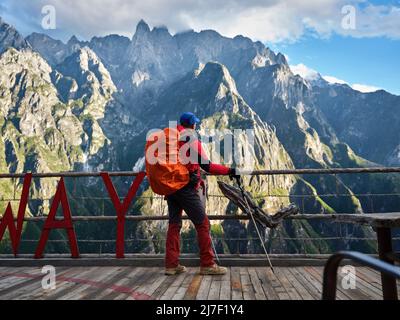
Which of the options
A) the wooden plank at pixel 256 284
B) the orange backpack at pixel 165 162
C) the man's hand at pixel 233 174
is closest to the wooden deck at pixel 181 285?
the wooden plank at pixel 256 284

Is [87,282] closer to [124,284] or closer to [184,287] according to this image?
[124,284]

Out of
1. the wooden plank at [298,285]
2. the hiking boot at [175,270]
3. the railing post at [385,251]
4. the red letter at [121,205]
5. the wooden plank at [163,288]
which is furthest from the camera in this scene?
the red letter at [121,205]

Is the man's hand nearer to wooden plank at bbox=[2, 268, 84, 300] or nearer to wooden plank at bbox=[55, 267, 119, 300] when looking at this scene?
wooden plank at bbox=[55, 267, 119, 300]

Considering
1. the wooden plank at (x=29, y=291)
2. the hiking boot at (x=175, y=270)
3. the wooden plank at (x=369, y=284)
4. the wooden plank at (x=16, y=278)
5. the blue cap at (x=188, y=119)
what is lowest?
the wooden plank at (x=16, y=278)

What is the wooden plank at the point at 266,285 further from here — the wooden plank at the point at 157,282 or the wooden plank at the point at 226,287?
the wooden plank at the point at 157,282

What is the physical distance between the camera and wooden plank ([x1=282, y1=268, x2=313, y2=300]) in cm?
491

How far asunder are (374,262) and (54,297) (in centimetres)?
467

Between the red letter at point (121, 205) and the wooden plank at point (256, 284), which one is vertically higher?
the red letter at point (121, 205)

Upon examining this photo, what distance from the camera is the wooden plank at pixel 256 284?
4.96m

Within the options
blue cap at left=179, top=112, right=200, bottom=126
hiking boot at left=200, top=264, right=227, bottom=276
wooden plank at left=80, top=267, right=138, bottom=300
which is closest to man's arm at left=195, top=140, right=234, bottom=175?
blue cap at left=179, top=112, right=200, bottom=126

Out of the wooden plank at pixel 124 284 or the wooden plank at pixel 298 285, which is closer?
the wooden plank at pixel 298 285

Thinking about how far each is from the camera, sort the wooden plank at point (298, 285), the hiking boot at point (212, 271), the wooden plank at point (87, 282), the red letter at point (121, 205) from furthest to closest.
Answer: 1. the red letter at point (121, 205)
2. the hiking boot at point (212, 271)
3. the wooden plank at point (87, 282)
4. the wooden plank at point (298, 285)
